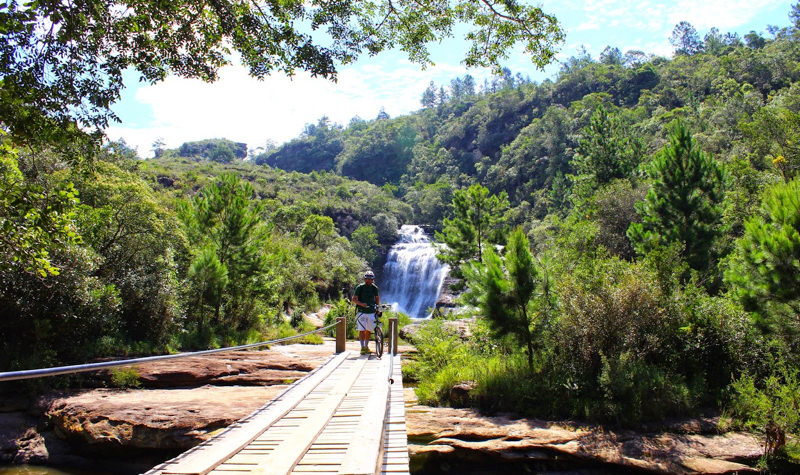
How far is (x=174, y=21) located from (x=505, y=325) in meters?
9.22

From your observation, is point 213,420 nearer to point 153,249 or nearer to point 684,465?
point 684,465

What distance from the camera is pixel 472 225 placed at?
24.1 metres

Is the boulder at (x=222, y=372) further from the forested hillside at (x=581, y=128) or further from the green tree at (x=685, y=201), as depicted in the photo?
the forested hillside at (x=581, y=128)

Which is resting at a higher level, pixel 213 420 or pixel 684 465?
pixel 213 420

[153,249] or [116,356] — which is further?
[153,249]

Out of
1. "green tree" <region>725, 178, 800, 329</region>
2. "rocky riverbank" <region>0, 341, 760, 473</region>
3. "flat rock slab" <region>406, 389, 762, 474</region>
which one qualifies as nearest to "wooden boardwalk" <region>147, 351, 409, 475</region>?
"flat rock slab" <region>406, 389, 762, 474</region>

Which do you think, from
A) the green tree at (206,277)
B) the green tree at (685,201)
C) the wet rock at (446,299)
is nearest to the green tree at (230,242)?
the green tree at (206,277)

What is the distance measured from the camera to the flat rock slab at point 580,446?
7719 mm

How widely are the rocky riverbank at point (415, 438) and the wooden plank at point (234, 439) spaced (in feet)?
9.04

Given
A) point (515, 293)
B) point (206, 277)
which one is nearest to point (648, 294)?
point (515, 293)

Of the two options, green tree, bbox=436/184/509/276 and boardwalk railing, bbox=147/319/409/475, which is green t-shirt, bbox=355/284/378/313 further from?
green tree, bbox=436/184/509/276

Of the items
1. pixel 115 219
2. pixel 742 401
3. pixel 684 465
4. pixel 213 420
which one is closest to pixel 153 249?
pixel 115 219

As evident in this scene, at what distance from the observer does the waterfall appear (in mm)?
39531

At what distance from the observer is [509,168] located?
75438 mm
